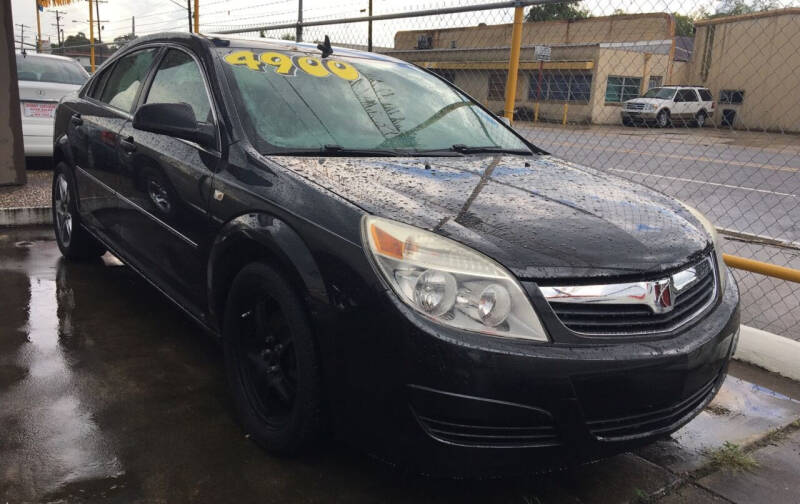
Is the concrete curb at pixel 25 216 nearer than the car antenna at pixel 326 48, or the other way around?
the car antenna at pixel 326 48

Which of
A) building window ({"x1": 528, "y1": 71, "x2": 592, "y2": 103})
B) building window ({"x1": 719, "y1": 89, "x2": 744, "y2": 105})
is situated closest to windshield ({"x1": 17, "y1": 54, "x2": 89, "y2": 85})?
building window ({"x1": 528, "y1": 71, "x2": 592, "y2": 103})

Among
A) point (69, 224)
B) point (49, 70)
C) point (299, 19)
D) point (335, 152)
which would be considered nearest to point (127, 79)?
point (69, 224)

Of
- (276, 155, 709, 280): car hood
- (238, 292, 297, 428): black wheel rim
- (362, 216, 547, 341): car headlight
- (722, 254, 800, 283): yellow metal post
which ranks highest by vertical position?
(276, 155, 709, 280): car hood

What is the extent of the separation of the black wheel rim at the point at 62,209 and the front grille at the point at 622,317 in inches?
156

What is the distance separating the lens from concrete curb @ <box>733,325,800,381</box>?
3.52 metres

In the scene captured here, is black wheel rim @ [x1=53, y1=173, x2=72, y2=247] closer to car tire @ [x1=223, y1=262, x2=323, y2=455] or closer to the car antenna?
the car antenna

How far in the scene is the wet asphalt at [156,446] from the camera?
2330mm

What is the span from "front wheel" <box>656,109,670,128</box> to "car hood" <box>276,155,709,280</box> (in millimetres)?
9423

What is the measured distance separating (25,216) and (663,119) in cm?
991

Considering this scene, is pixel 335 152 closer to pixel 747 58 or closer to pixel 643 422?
pixel 643 422

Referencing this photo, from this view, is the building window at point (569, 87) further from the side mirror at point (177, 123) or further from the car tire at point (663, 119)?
the side mirror at point (177, 123)

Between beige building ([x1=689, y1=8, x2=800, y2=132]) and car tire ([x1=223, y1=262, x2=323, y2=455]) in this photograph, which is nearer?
car tire ([x1=223, y1=262, x2=323, y2=455])

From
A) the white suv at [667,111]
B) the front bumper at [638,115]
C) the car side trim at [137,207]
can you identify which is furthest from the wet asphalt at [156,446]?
the front bumper at [638,115]

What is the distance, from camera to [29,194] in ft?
Result: 21.9
